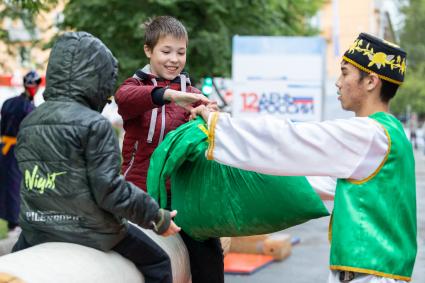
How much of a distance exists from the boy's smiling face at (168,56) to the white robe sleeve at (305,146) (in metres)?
1.03

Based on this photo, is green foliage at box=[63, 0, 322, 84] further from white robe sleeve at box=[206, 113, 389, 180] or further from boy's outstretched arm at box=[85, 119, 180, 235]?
white robe sleeve at box=[206, 113, 389, 180]

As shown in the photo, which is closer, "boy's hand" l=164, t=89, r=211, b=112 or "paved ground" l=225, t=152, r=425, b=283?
"boy's hand" l=164, t=89, r=211, b=112

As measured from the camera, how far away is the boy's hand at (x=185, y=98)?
359 cm

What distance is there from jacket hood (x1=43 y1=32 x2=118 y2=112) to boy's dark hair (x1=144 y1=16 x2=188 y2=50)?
26.6 inches

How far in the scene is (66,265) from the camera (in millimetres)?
3123

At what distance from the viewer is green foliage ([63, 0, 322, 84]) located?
49.0 ft

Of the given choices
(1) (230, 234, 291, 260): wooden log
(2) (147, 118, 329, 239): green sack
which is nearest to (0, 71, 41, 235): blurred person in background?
(1) (230, 234, 291, 260): wooden log

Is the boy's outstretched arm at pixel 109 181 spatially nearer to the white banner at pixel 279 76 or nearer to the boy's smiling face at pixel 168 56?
the boy's smiling face at pixel 168 56

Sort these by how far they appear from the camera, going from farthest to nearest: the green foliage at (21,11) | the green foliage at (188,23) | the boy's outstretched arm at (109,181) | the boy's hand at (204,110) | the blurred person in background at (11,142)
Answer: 1. the green foliage at (188,23)
2. the blurred person in background at (11,142)
3. the green foliage at (21,11)
4. the boy's hand at (204,110)
5. the boy's outstretched arm at (109,181)

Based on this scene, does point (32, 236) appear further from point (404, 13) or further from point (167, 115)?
point (404, 13)

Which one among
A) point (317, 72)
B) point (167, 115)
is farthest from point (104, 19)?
point (167, 115)

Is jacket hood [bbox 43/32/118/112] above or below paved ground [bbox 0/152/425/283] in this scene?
above

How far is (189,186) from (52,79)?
83 cm

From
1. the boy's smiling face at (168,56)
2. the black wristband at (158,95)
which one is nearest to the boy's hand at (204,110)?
the black wristband at (158,95)
